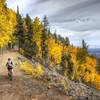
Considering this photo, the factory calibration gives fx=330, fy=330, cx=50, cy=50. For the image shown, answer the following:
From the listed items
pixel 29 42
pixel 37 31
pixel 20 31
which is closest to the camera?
pixel 20 31

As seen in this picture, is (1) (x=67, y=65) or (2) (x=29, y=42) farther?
(1) (x=67, y=65)

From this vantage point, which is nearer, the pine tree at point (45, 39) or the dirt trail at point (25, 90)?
the dirt trail at point (25, 90)

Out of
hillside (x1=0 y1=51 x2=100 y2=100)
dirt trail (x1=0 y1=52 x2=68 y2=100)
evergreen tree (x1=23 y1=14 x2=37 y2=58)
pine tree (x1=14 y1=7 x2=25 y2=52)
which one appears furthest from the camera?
evergreen tree (x1=23 y1=14 x2=37 y2=58)

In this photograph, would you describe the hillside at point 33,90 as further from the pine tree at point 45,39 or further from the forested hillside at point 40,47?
the pine tree at point 45,39

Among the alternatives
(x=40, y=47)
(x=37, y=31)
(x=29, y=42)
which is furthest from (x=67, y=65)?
(x=29, y=42)

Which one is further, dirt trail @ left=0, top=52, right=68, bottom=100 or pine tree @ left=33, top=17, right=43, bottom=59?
pine tree @ left=33, top=17, right=43, bottom=59

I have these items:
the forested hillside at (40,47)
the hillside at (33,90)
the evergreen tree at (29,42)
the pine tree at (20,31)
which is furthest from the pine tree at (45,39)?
the hillside at (33,90)

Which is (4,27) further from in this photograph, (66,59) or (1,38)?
(66,59)

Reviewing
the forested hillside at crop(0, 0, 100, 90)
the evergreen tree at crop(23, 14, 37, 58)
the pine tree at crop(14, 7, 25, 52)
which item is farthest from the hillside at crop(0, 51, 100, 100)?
the evergreen tree at crop(23, 14, 37, 58)

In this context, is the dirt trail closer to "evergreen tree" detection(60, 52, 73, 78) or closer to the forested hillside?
the forested hillside

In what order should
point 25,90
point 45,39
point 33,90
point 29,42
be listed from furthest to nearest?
point 45,39 < point 29,42 < point 33,90 < point 25,90

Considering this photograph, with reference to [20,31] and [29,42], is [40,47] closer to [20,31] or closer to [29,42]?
[29,42]

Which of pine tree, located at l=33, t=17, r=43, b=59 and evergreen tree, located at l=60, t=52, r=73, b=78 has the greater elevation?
pine tree, located at l=33, t=17, r=43, b=59

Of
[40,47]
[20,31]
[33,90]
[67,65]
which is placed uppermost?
[20,31]
